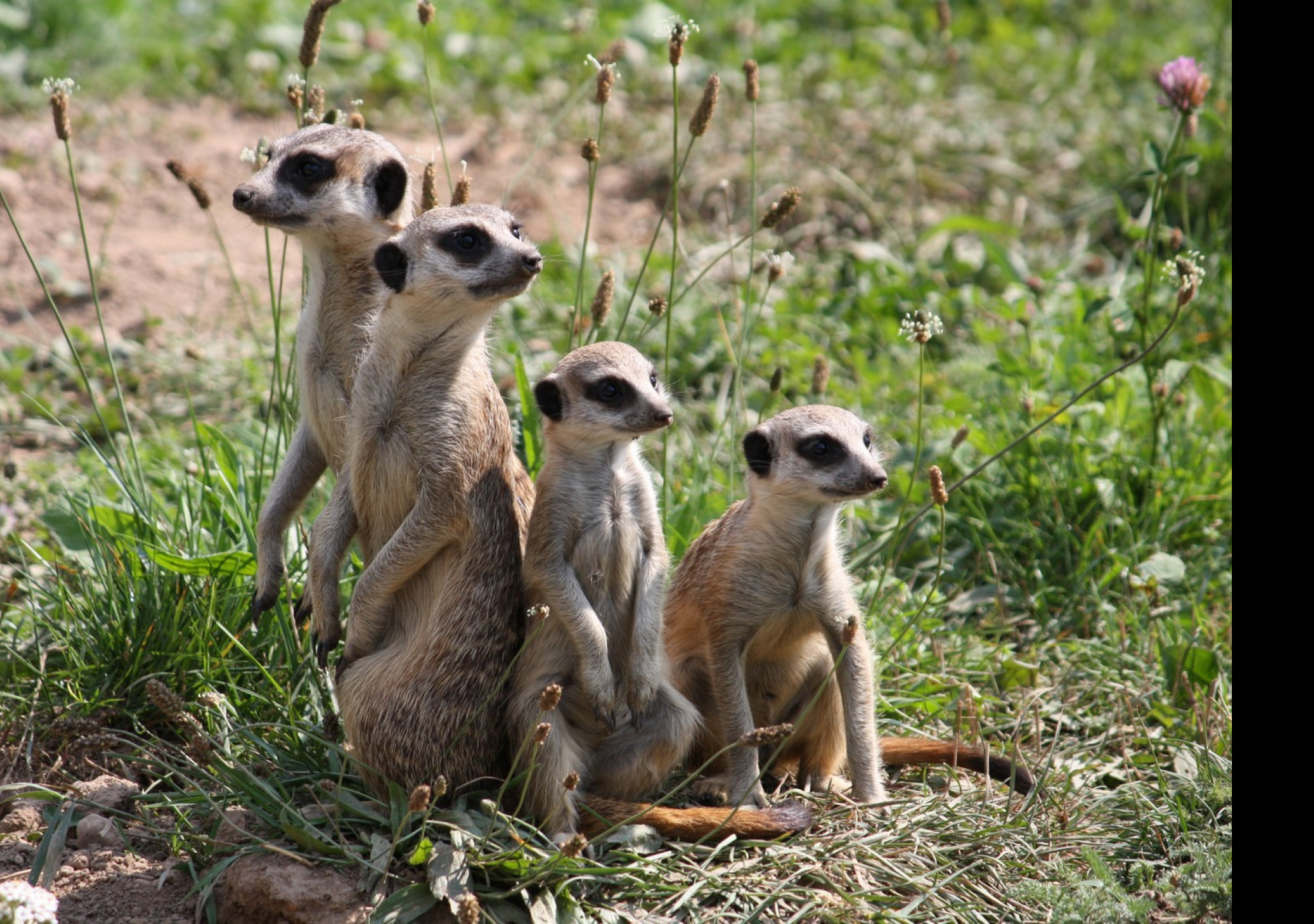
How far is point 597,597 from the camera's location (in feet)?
10.2

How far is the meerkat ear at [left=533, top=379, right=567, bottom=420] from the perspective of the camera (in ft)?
9.89

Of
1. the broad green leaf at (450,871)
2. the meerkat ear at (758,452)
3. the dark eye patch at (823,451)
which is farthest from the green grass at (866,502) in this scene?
the meerkat ear at (758,452)

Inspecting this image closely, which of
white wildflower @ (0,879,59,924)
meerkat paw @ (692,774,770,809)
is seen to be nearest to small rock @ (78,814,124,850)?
white wildflower @ (0,879,59,924)

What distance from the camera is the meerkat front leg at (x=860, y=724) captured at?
10.6 feet

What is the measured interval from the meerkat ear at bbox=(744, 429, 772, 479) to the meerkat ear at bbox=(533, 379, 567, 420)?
1.59 feet

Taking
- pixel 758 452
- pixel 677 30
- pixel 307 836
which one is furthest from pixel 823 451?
pixel 307 836

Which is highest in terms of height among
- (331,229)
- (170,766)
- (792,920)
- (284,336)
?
(331,229)

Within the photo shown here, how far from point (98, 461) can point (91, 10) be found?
4.17 meters

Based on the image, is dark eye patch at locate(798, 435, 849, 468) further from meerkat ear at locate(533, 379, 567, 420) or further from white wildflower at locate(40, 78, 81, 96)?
white wildflower at locate(40, 78, 81, 96)

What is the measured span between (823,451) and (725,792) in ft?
2.79

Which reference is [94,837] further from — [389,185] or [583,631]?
→ [389,185]

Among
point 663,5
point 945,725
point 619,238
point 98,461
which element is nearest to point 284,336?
point 98,461

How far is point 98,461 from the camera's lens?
4586 mm
